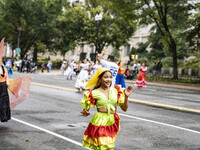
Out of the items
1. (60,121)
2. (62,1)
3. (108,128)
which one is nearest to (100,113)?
(108,128)

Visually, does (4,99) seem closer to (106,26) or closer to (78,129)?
(78,129)

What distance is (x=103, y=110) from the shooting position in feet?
14.7

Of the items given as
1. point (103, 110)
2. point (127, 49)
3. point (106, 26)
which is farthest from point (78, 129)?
point (127, 49)

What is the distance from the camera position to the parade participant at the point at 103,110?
4.27 metres

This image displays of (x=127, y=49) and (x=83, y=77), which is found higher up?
(x=127, y=49)

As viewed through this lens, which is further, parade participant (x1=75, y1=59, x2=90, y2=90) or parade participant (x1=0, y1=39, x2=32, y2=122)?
parade participant (x1=75, y1=59, x2=90, y2=90)

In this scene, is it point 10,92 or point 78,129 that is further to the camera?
point 10,92

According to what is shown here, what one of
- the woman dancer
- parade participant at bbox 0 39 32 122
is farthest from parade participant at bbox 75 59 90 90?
the woman dancer

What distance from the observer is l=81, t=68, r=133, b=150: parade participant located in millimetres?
4266

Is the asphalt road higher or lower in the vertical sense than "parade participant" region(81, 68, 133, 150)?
lower

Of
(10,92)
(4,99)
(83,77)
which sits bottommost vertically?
(4,99)

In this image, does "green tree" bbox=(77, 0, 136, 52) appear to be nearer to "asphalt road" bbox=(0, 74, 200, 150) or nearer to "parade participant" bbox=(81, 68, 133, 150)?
"asphalt road" bbox=(0, 74, 200, 150)

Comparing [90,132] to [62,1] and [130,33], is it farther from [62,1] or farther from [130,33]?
[62,1]

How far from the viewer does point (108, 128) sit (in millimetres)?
4367
